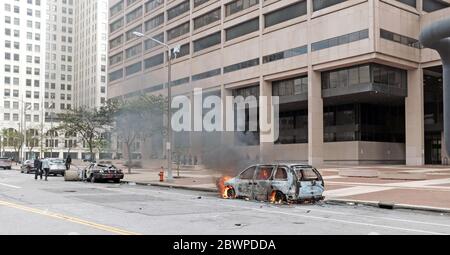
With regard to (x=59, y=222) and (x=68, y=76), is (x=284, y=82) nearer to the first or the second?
(x=59, y=222)

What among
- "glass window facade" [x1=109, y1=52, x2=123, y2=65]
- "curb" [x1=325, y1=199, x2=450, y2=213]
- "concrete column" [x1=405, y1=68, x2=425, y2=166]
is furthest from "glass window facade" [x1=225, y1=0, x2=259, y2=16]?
"curb" [x1=325, y1=199, x2=450, y2=213]

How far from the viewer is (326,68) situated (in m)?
48.6

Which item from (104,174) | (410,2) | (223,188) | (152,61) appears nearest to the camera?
(223,188)

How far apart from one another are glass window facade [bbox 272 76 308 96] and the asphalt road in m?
37.9

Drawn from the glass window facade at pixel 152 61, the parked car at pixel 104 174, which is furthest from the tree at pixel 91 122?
the parked car at pixel 104 174

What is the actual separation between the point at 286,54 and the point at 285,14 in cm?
439

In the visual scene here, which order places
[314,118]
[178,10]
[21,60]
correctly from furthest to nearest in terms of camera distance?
1. [21,60]
2. [178,10]
3. [314,118]

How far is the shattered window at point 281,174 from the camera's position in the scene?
15681 mm

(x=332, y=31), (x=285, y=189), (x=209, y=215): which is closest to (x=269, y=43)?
(x=332, y=31)

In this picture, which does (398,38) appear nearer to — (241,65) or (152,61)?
(241,65)

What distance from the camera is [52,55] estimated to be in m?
136

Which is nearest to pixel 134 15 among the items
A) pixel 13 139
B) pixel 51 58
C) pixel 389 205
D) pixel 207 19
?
pixel 207 19

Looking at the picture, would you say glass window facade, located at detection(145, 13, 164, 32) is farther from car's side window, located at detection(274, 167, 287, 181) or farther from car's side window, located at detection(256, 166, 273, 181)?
car's side window, located at detection(274, 167, 287, 181)

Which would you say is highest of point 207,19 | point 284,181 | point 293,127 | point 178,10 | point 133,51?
point 178,10
